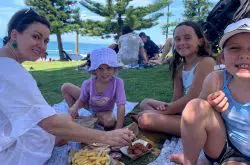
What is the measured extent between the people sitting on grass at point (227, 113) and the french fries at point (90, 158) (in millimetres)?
544

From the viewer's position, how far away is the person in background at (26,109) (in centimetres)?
178

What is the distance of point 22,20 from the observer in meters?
2.04

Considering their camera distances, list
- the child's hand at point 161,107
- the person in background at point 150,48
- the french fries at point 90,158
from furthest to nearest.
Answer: the person in background at point 150,48, the child's hand at point 161,107, the french fries at point 90,158

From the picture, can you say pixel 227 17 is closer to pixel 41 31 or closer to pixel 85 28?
pixel 41 31

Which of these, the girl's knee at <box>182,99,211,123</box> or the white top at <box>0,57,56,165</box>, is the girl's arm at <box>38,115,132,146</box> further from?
the girl's knee at <box>182,99,211,123</box>

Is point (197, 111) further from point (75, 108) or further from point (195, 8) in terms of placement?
point (195, 8)

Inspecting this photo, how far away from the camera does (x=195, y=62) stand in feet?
9.47

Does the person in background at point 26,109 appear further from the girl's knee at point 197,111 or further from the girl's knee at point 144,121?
the girl's knee at point 144,121

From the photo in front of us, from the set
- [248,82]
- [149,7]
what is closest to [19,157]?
[248,82]

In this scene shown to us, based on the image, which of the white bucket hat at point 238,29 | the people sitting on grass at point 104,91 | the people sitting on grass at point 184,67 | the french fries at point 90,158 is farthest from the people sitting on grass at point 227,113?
the people sitting on grass at point 104,91

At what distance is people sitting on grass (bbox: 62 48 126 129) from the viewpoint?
304cm

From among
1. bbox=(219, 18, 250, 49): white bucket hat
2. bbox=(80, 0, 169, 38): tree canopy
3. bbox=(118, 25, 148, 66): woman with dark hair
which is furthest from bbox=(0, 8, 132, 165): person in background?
bbox=(80, 0, 169, 38): tree canopy

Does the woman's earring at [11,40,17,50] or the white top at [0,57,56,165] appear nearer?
the white top at [0,57,56,165]

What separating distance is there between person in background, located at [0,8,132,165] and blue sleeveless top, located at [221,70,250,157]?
56 cm
